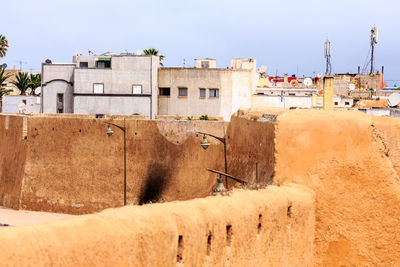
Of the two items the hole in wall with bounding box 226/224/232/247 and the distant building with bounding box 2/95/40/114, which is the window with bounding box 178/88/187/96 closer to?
the distant building with bounding box 2/95/40/114

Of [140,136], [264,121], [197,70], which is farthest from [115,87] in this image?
[264,121]

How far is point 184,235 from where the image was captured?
10461 millimetres

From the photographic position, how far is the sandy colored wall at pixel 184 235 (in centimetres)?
820

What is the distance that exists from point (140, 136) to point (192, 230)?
30.2 m

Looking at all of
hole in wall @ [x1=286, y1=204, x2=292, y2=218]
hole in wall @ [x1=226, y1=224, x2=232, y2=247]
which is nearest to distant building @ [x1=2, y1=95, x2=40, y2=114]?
hole in wall @ [x1=286, y1=204, x2=292, y2=218]

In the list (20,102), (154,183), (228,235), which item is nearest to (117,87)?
(20,102)

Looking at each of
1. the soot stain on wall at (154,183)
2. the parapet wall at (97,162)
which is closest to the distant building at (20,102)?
the parapet wall at (97,162)

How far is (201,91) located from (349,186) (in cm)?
3903

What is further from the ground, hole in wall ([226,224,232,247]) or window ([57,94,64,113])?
window ([57,94,64,113])

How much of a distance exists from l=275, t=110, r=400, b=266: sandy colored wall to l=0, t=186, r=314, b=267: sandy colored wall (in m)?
0.40

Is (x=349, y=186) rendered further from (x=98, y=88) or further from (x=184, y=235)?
(x=98, y=88)

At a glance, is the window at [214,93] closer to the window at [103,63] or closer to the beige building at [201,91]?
the beige building at [201,91]

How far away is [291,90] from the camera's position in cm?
6078

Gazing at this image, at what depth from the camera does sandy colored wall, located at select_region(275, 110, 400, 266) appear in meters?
15.2
